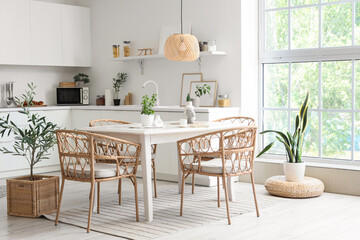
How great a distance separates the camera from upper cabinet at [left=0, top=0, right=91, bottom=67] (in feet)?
21.6

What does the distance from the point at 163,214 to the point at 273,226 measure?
3.08 feet

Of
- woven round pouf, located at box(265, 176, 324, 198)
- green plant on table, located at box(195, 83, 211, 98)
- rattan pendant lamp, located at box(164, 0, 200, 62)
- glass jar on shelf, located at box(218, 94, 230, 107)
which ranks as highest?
rattan pendant lamp, located at box(164, 0, 200, 62)

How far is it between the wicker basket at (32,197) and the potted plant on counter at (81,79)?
3.20 meters

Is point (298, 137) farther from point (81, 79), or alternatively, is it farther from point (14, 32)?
point (14, 32)

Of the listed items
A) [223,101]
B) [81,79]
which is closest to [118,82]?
[81,79]

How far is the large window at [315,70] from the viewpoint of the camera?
534cm

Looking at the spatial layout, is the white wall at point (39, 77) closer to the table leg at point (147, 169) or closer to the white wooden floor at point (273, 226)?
the white wooden floor at point (273, 226)

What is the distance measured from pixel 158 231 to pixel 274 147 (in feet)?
8.35

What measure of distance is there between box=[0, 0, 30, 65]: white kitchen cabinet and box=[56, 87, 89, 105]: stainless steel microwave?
0.74m

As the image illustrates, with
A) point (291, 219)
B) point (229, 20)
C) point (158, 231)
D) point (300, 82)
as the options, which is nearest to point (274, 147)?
point (300, 82)

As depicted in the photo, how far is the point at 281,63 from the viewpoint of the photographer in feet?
19.2

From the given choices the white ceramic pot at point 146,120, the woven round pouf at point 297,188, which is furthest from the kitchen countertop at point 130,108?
the white ceramic pot at point 146,120

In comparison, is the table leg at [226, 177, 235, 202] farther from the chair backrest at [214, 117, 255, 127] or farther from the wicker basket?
the wicker basket

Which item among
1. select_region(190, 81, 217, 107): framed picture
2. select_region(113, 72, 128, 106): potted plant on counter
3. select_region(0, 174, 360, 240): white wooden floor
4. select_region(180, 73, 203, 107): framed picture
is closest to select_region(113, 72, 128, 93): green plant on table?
select_region(113, 72, 128, 106): potted plant on counter
